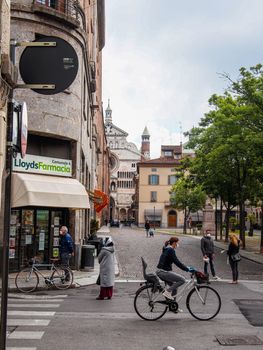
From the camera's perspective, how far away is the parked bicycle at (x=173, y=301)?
10.9m

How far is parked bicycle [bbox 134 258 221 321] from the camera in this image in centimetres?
1087

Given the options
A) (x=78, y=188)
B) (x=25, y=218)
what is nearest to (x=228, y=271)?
(x=78, y=188)

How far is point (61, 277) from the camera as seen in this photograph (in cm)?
1547

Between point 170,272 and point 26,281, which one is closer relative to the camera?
point 170,272

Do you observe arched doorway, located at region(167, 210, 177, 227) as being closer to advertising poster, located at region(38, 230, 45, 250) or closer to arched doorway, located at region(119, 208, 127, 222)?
arched doorway, located at region(119, 208, 127, 222)

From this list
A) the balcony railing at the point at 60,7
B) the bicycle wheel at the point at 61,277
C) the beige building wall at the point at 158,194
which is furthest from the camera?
the beige building wall at the point at 158,194

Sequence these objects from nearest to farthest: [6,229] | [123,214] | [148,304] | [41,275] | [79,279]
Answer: [6,229] < [148,304] < [41,275] < [79,279] < [123,214]

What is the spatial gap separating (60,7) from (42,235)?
8944 millimetres

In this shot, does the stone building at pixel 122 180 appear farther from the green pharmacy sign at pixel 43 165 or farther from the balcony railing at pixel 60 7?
the green pharmacy sign at pixel 43 165

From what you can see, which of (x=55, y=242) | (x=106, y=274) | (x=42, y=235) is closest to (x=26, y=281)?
(x=106, y=274)

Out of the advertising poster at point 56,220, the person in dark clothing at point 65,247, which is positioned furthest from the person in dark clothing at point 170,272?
the advertising poster at point 56,220

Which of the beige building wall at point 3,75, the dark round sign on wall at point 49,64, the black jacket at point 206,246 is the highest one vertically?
the beige building wall at point 3,75

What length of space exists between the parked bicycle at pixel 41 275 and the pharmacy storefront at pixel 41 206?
2.53 metres

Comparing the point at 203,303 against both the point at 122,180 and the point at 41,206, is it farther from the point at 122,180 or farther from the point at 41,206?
the point at 122,180
